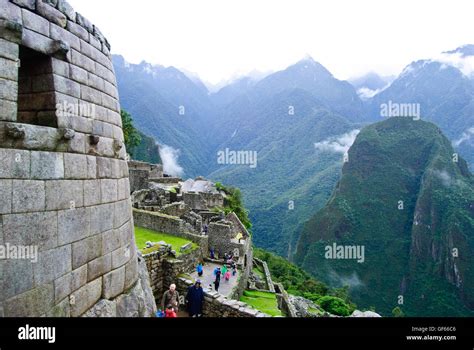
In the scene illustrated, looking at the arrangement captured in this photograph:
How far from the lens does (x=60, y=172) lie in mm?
4398

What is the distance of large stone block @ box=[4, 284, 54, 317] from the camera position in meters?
3.71

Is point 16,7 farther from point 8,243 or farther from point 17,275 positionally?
point 17,275

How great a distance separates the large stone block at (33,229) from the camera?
3713 millimetres

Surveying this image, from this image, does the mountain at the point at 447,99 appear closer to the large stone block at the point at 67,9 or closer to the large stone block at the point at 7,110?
the large stone block at the point at 67,9

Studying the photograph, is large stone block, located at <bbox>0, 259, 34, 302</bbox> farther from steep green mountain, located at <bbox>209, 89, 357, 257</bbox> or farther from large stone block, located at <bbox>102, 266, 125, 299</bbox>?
steep green mountain, located at <bbox>209, 89, 357, 257</bbox>

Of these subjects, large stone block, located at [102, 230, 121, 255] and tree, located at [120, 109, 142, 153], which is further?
tree, located at [120, 109, 142, 153]

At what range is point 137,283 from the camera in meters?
6.42

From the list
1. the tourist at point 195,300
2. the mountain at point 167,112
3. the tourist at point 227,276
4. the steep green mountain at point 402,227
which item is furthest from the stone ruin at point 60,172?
the mountain at point 167,112

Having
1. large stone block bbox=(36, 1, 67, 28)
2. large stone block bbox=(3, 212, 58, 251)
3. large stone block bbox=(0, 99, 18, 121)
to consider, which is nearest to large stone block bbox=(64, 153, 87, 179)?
large stone block bbox=(3, 212, 58, 251)

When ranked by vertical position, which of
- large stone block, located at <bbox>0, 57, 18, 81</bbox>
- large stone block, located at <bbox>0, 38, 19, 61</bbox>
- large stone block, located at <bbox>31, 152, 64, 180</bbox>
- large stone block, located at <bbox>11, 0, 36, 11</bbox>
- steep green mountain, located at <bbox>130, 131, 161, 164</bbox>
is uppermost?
steep green mountain, located at <bbox>130, 131, 161, 164</bbox>

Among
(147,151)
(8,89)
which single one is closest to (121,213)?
(8,89)

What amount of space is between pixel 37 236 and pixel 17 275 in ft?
1.54

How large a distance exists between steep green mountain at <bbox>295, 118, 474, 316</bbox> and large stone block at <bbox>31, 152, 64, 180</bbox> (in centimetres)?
7179
